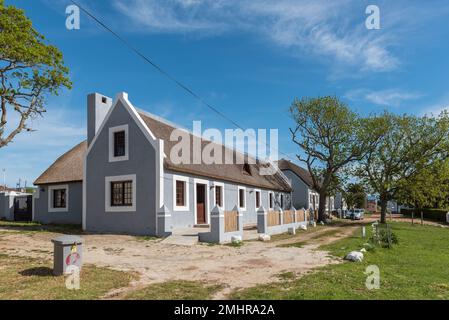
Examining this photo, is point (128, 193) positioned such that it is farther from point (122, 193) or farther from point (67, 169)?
point (67, 169)

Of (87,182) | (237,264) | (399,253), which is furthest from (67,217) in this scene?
(399,253)

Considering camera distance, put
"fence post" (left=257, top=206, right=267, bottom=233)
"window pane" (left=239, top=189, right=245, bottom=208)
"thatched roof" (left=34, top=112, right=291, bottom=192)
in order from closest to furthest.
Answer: "thatched roof" (left=34, top=112, right=291, bottom=192) → "fence post" (left=257, top=206, right=267, bottom=233) → "window pane" (left=239, top=189, right=245, bottom=208)

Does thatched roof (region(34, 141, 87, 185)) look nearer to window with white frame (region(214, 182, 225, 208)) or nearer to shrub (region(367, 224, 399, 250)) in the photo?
window with white frame (region(214, 182, 225, 208))

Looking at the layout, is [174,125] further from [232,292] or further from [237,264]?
[232,292]

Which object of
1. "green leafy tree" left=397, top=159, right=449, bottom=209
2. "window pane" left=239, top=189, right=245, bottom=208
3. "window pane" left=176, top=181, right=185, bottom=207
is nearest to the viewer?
"window pane" left=176, top=181, right=185, bottom=207

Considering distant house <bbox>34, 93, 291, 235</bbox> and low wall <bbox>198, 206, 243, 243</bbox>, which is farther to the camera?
distant house <bbox>34, 93, 291, 235</bbox>

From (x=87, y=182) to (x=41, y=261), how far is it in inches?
412

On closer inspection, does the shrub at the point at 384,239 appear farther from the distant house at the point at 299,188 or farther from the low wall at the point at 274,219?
the distant house at the point at 299,188

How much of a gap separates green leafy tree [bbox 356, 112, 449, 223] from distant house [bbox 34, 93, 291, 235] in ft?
54.7

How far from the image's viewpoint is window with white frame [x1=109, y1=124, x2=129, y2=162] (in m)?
19.5

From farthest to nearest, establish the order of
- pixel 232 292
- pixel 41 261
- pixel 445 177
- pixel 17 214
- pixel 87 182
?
pixel 445 177
pixel 17 214
pixel 87 182
pixel 41 261
pixel 232 292

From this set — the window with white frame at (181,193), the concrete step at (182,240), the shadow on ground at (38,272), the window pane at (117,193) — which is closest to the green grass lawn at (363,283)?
the shadow on ground at (38,272)

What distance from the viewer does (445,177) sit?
3222cm

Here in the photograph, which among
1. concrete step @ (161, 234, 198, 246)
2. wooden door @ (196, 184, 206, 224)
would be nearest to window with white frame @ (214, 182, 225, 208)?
wooden door @ (196, 184, 206, 224)
